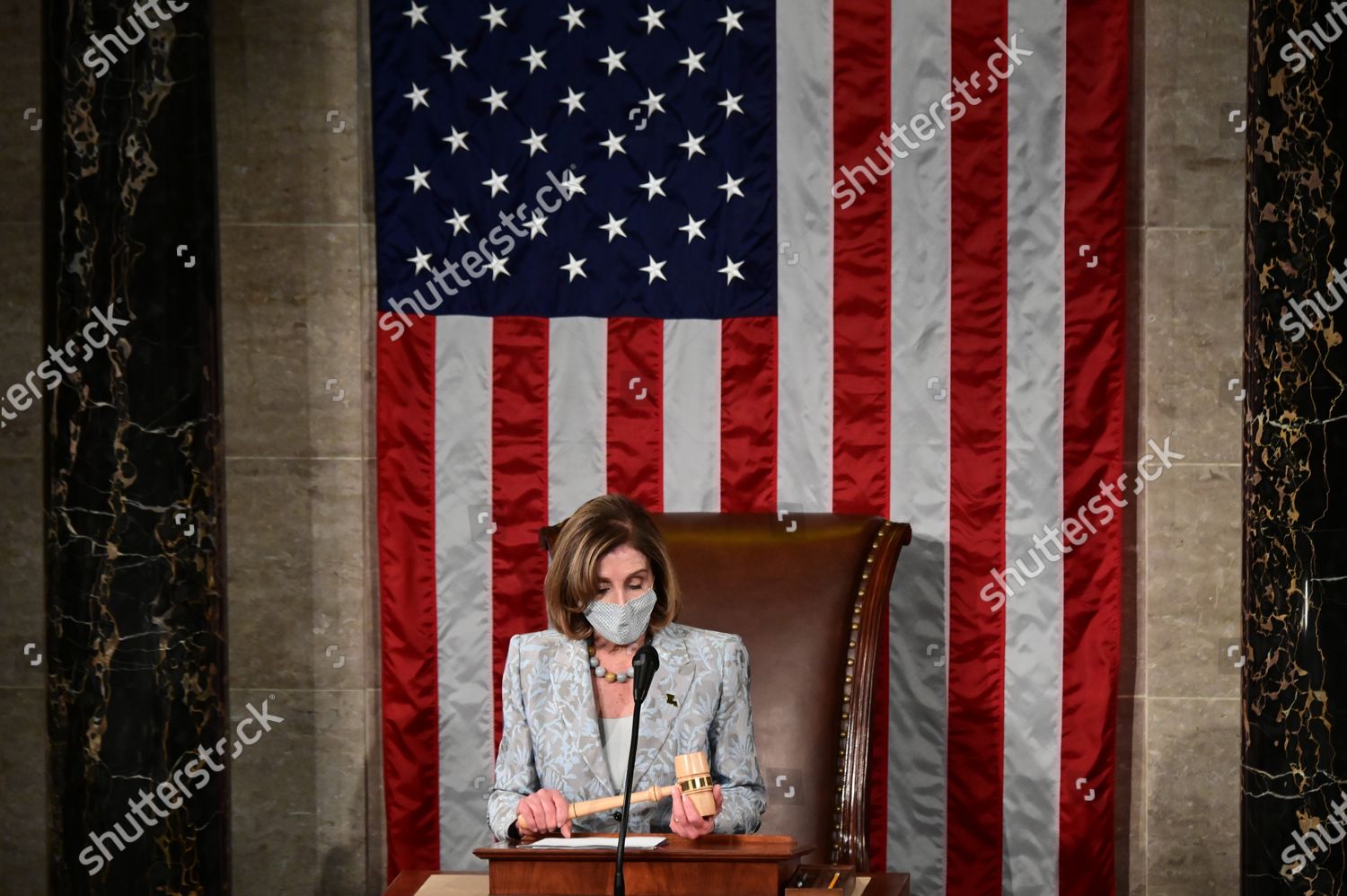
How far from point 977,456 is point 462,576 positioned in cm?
168

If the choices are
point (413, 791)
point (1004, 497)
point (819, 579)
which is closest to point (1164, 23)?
point (1004, 497)

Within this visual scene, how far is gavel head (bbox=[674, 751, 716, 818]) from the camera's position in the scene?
109 inches

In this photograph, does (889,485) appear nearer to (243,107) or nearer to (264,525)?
(264,525)

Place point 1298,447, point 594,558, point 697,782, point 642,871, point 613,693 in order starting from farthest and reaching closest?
point 1298,447 < point 613,693 < point 594,558 < point 697,782 < point 642,871

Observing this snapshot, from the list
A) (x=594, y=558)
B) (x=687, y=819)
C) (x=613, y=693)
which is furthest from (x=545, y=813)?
(x=594, y=558)

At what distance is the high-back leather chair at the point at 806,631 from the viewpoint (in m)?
3.88

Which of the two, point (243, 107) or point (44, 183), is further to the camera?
point (243, 107)

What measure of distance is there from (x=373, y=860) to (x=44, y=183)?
2373mm

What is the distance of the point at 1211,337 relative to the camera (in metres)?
4.70

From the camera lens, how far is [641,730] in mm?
3291

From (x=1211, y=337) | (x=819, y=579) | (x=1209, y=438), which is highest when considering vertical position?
(x=1211, y=337)

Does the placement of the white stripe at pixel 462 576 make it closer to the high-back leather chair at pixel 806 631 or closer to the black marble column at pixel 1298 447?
the high-back leather chair at pixel 806 631

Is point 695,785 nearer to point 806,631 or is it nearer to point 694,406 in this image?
point 806,631

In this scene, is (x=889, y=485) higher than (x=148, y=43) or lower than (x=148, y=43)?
lower
